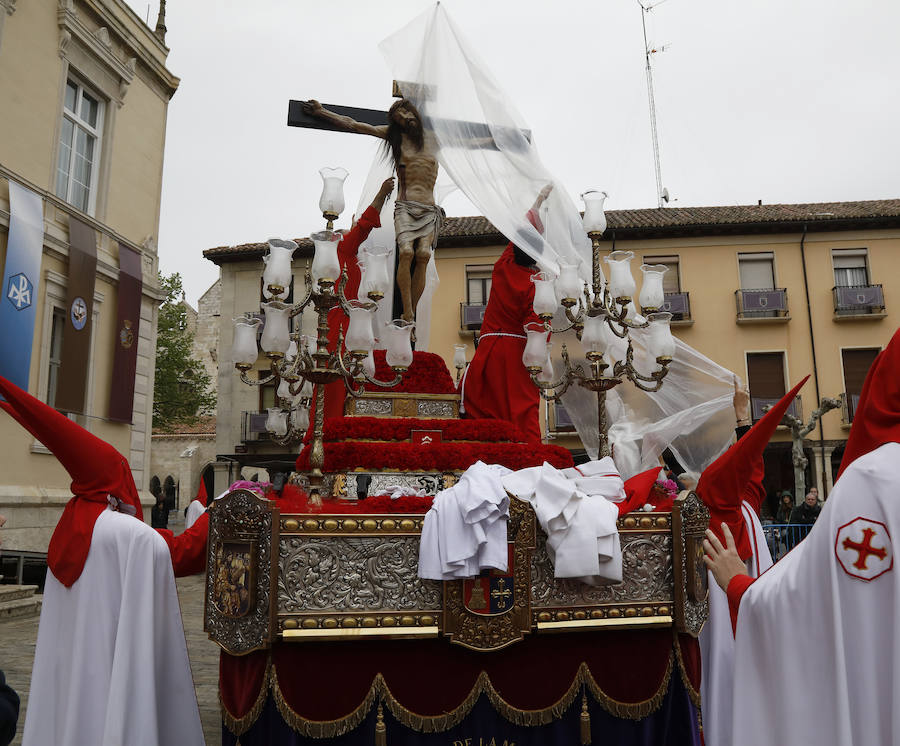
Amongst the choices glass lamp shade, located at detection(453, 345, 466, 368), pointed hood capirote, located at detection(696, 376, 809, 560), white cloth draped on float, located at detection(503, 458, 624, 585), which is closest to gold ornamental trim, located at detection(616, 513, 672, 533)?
white cloth draped on float, located at detection(503, 458, 624, 585)

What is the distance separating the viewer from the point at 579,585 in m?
3.70

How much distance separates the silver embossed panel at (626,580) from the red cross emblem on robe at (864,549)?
5.97 ft

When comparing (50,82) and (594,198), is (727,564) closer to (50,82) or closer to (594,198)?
(594,198)

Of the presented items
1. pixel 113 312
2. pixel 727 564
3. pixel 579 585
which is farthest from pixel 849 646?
pixel 113 312

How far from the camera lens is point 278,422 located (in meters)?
6.57

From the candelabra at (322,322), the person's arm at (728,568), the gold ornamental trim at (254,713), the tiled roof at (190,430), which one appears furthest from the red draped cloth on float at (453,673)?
the tiled roof at (190,430)

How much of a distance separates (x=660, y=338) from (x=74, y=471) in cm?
365

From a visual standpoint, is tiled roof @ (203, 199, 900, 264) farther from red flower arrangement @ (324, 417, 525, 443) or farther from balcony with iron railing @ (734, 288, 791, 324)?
red flower arrangement @ (324, 417, 525, 443)

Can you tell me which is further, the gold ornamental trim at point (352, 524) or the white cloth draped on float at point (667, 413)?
the white cloth draped on float at point (667, 413)

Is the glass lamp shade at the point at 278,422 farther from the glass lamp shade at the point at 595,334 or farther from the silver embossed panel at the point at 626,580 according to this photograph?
the silver embossed panel at the point at 626,580

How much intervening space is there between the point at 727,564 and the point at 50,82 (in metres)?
14.2

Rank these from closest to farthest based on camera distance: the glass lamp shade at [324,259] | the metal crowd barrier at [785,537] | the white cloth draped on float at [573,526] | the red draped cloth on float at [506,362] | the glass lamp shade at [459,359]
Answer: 1. the white cloth draped on float at [573,526]
2. the glass lamp shade at [324,259]
3. the red draped cloth on float at [506,362]
4. the glass lamp shade at [459,359]
5. the metal crowd barrier at [785,537]

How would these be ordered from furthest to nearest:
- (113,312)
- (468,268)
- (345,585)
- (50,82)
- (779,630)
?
(468,268), (113,312), (50,82), (345,585), (779,630)

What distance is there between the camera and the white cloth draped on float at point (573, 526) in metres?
3.55
